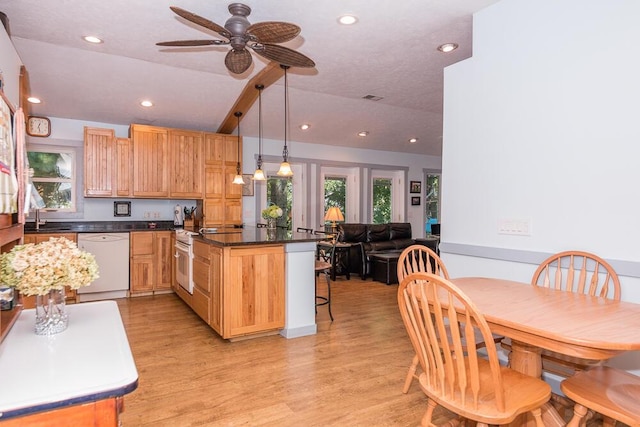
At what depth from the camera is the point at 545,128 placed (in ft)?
8.16

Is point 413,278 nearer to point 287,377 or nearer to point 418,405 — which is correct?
point 418,405

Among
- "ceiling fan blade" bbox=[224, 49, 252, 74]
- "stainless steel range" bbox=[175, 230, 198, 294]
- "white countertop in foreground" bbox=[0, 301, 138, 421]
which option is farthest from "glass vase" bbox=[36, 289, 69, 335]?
"stainless steel range" bbox=[175, 230, 198, 294]

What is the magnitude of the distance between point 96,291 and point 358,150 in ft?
16.7

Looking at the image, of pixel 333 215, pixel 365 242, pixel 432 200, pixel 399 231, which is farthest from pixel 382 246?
pixel 432 200

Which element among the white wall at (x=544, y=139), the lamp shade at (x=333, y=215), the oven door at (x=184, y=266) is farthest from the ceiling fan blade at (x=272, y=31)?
the lamp shade at (x=333, y=215)

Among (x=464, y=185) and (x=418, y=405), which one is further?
(x=464, y=185)

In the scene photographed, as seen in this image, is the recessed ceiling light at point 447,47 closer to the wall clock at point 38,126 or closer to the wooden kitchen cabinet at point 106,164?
the wooden kitchen cabinet at point 106,164

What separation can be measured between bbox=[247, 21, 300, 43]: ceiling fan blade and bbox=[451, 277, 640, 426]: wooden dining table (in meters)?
1.79

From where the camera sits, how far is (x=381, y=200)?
332 inches

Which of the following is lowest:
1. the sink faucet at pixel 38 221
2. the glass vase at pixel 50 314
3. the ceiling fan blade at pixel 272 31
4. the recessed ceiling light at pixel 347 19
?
the glass vase at pixel 50 314

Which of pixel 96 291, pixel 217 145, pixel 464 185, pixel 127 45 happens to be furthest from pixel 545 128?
pixel 96 291

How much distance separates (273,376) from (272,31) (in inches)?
91.1

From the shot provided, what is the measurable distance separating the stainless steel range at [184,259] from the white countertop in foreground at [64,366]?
2.95 meters

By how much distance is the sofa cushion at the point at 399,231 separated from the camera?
728cm
